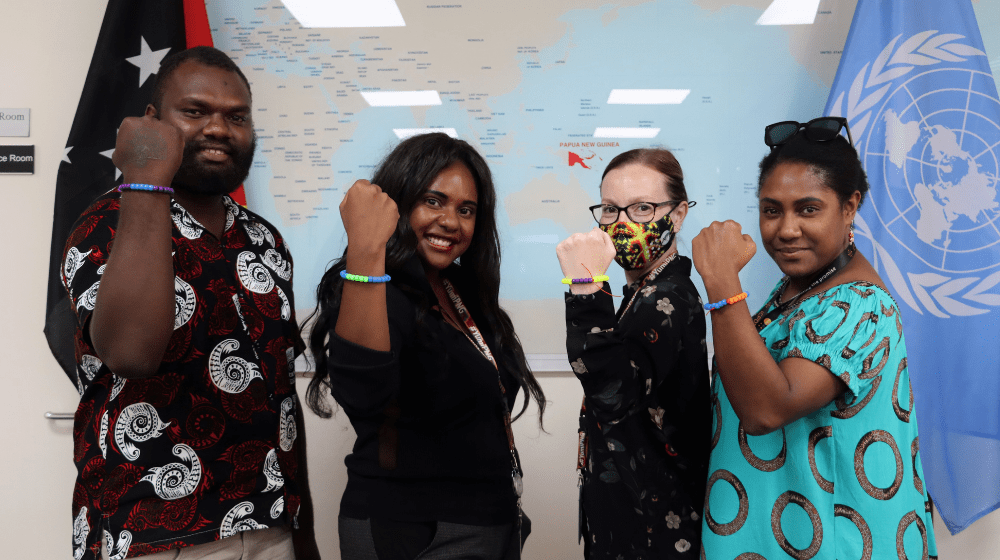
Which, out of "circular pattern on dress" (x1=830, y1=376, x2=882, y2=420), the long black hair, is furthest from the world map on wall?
"circular pattern on dress" (x1=830, y1=376, x2=882, y2=420)

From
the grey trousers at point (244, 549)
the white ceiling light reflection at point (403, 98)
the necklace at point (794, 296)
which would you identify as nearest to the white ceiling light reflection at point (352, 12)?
the white ceiling light reflection at point (403, 98)

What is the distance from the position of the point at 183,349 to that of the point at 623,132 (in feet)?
6.18

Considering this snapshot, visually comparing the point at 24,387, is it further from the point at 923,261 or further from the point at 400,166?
the point at 923,261

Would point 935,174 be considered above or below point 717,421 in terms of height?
above

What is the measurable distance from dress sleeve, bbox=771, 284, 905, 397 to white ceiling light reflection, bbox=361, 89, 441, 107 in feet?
5.88

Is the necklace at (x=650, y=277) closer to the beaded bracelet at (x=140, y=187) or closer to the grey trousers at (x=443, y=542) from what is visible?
the grey trousers at (x=443, y=542)

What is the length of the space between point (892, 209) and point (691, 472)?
157cm

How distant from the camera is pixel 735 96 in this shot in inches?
96.3

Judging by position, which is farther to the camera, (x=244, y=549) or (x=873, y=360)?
(x=244, y=549)

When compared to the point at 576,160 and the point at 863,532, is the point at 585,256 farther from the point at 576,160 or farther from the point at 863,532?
the point at 576,160

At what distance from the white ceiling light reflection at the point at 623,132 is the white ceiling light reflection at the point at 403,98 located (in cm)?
69

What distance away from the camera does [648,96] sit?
247 cm

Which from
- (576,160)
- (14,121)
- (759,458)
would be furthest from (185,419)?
(14,121)

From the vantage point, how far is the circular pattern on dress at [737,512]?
1185mm
